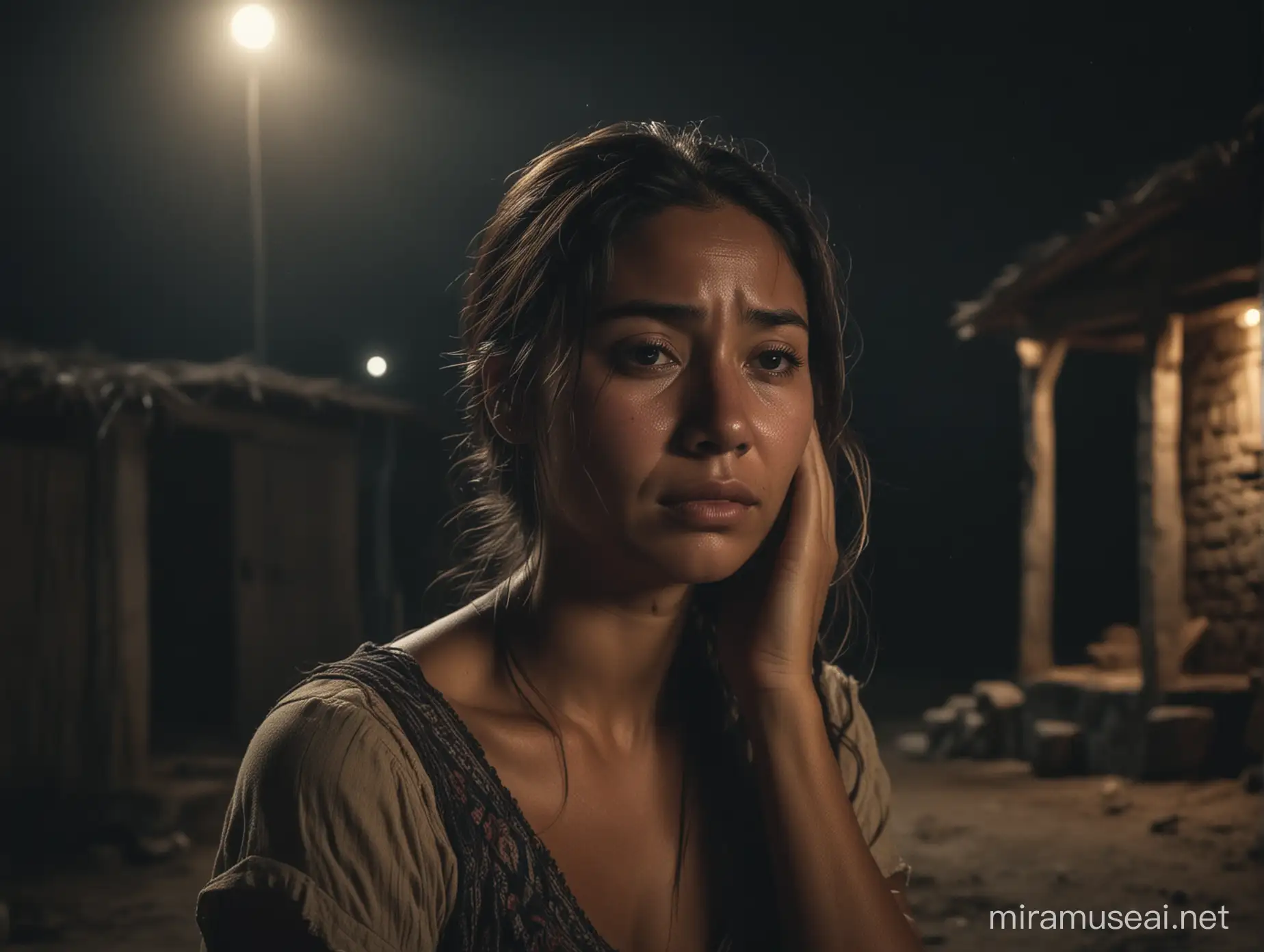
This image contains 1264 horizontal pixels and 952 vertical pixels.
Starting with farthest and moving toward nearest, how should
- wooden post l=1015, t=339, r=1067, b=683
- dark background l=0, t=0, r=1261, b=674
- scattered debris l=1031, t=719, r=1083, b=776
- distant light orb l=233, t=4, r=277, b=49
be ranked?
dark background l=0, t=0, r=1261, b=674 → distant light orb l=233, t=4, r=277, b=49 → wooden post l=1015, t=339, r=1067, b=683 → scattered debris l=1031, t=719, r=1083, b=776

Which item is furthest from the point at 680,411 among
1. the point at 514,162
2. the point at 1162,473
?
the point at 514,162

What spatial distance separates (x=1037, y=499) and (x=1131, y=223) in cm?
270

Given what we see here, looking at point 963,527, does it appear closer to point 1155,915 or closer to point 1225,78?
point 1225,78

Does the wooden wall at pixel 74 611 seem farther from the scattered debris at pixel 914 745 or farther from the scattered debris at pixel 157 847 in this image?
the scattered debris at pixel 914 745

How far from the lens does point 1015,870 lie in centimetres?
623

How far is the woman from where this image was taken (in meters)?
1.54

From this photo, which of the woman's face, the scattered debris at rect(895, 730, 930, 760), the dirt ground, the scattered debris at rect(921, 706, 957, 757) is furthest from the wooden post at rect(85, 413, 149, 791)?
the woman's face

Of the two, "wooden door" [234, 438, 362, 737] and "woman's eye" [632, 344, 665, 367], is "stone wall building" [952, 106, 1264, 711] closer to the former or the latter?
"wooden door" [234, 438, 362, 737]

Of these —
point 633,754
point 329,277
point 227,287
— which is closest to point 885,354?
point 329,277

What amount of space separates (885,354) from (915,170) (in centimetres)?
426

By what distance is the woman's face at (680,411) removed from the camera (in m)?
1.71

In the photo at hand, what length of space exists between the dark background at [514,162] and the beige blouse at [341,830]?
43.6ft

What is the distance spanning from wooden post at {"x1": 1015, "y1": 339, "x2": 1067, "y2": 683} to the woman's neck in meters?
9.23

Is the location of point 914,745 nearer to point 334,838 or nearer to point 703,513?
point 703,513
